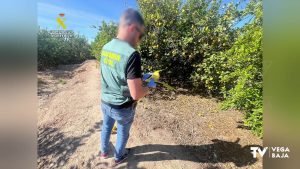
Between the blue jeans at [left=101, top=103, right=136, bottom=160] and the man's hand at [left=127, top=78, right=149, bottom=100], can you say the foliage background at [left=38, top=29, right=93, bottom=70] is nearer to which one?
the blue jeans at [left=101, top=103, right=136, bottom=160]

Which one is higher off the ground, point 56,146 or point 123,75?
point 123,75

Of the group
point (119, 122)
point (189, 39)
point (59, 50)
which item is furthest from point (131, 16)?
point (59, 50)

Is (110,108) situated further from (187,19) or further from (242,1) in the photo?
(187,19)

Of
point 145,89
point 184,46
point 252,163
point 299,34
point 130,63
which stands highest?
point 184,46

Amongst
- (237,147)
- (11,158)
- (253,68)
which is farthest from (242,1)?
(11,158)

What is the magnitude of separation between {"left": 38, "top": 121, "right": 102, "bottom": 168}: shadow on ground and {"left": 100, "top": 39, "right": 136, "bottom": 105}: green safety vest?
120 cm

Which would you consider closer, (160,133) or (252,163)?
(252,163)

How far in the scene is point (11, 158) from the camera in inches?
65.7

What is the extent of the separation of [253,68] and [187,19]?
314 cm

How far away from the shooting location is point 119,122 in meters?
2.56

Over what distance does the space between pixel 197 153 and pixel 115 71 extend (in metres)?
1.89

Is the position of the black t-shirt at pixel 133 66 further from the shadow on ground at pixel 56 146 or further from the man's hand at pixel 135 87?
the shadow on ground at pixel 56 146

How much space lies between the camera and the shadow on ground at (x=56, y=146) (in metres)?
3.10

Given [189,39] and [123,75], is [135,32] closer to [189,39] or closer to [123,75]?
[123,75]
